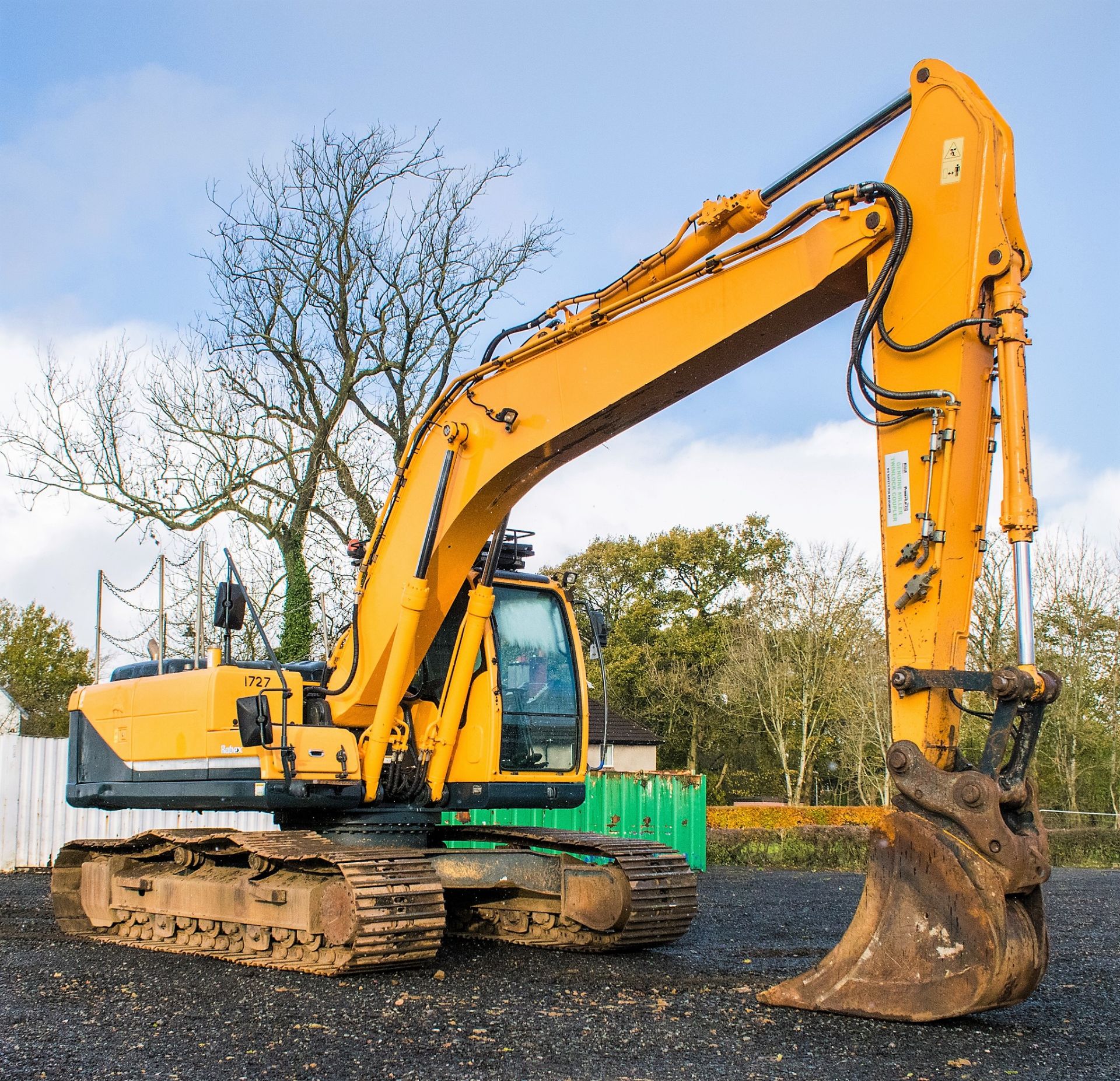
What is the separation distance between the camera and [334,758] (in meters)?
7.78

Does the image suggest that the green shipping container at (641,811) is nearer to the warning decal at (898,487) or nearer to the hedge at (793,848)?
the hedge at (793,848)

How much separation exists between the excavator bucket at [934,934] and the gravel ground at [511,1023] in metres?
0.22

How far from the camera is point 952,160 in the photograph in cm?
580

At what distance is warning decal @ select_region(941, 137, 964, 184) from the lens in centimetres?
577

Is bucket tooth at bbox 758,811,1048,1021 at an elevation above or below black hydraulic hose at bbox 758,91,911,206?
below

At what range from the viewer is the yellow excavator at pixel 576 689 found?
16.7ft

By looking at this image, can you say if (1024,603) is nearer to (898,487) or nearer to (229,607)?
(898,487)

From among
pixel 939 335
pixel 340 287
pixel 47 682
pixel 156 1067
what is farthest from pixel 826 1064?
pixel 47 682

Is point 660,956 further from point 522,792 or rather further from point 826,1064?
point 826,1064

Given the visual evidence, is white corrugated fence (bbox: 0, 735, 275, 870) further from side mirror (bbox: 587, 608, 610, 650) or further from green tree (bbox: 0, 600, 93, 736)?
green tree (bbox: 0, 600, 93, 736)

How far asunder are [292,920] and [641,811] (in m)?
9.77

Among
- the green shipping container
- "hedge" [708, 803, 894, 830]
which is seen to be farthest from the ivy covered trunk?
"hedge" [708, 803, 894, 830]

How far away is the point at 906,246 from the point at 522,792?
174 inches

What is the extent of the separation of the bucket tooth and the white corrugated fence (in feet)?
44.1
